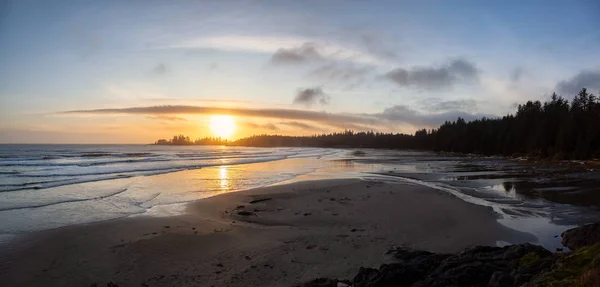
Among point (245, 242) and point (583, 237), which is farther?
point (245, 242)

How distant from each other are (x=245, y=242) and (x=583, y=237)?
8640mm

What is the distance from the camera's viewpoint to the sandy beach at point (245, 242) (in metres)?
8.18

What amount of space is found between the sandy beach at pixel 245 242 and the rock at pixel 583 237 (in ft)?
4.05

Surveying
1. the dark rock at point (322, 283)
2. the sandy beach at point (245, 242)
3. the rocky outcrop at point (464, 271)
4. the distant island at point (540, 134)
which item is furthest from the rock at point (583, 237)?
the distant island at point (540, 134)

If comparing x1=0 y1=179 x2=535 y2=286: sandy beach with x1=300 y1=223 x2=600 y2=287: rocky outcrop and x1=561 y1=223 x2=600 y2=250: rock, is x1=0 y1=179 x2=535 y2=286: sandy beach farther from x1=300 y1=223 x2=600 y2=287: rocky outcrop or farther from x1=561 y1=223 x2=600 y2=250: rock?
x1=300 y1=223 x2=600 y2=287: rocky outcrop

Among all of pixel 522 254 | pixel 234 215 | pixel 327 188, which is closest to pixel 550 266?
pixel 522 254

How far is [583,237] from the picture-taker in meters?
8.98

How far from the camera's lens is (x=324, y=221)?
1332 centimetres

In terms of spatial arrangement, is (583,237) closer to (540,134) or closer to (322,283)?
(322,283)

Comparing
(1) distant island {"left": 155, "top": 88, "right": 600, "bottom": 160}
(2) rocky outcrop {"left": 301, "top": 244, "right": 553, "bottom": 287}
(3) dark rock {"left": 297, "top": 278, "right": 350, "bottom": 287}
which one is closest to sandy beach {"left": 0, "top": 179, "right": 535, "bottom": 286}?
(3) dark rock {"left": 297, "top": 278, "right": 350, "bottom": 287}

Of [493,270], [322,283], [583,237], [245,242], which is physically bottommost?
[245,242]

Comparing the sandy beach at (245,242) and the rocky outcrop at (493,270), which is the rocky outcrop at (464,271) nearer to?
the rocky outcrop at (493,270)

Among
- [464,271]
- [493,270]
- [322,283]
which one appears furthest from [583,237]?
[322,283]

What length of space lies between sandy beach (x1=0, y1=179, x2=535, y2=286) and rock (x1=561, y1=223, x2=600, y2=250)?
1.24m
